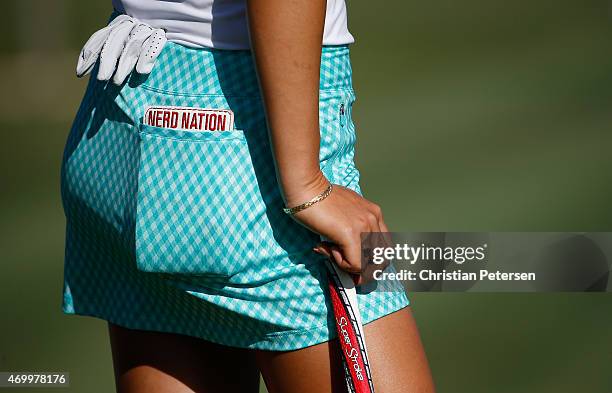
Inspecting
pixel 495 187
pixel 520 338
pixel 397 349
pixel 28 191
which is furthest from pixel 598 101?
pixel 397 349

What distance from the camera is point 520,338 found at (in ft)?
8.42

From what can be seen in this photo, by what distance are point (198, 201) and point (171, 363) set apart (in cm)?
28

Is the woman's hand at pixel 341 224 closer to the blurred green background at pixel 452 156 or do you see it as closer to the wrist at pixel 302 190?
the wrist at pixel 302 190

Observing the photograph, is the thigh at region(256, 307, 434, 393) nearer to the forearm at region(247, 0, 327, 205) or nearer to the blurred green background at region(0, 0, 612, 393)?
the forearm at region(247, 0, 327, 205)

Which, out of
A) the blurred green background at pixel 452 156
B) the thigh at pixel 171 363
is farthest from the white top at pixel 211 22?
the blurred green background at pixel 452 156

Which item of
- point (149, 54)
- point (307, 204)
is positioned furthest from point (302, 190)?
point (149, 54)

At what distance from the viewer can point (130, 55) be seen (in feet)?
3.58

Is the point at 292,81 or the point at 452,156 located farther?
the point at 452,156

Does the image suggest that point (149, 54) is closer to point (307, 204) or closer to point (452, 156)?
point (307, 204)

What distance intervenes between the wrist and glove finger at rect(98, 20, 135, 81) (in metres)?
0.25

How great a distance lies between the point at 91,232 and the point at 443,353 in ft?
4.89

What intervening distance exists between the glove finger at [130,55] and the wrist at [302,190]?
0.22 meters

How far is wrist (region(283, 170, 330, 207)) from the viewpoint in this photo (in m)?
1.02

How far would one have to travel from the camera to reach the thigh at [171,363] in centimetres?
125
